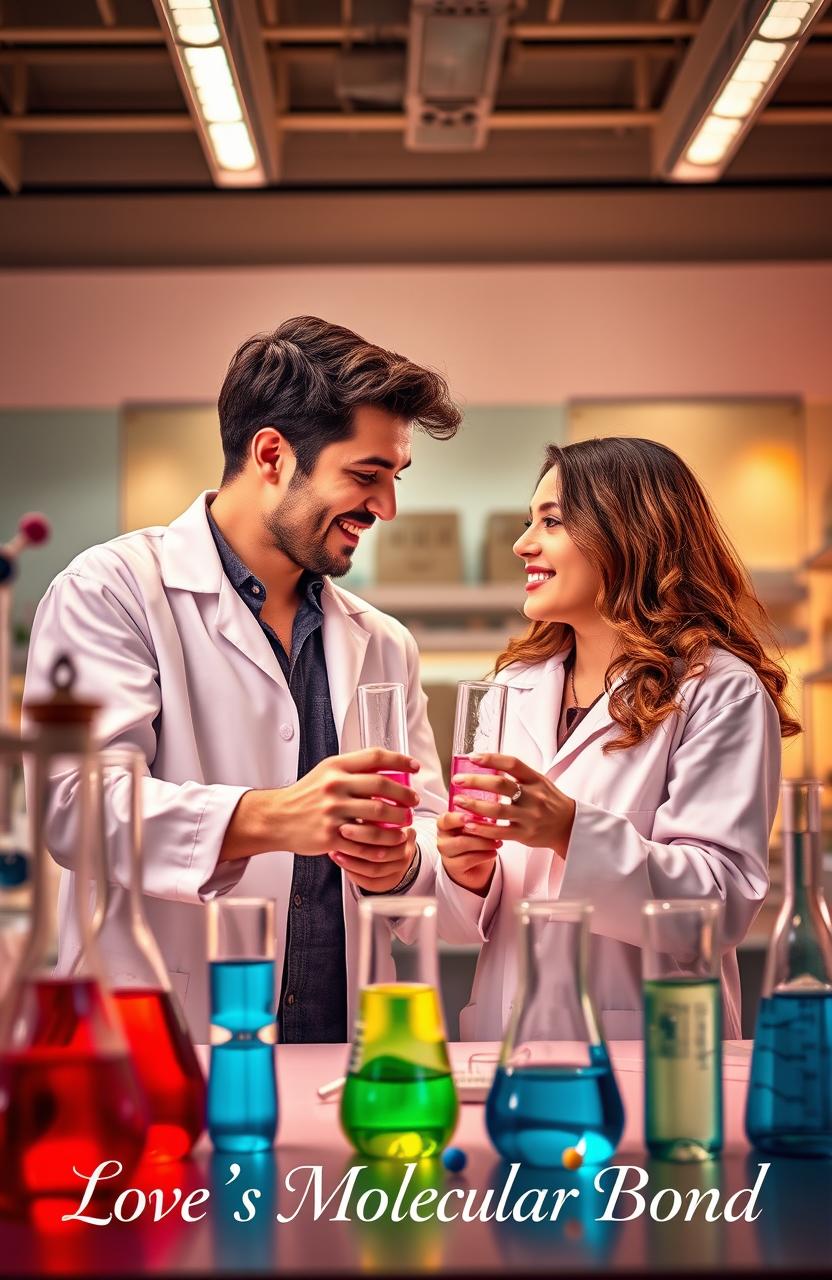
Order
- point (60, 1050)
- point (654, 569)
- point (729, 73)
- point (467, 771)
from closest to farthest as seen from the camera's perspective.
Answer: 1. point (60, 1050)
2. point (467, 771)
3. point (654, 569)
4. point (729, 73)

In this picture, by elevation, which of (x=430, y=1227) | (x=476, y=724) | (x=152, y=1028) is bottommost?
(x=430, y=1227)

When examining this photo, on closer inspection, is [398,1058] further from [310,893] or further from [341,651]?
[341,651]

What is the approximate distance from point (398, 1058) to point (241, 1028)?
13 cm

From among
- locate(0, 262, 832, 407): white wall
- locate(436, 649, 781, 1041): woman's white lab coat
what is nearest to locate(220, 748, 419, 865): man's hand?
locate(436, 649, 781, 1041): woman's white lab coat

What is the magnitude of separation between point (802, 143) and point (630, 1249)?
475cm

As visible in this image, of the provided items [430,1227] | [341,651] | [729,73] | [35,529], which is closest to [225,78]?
[729,73]

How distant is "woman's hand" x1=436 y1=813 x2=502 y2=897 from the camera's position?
63.1 inches

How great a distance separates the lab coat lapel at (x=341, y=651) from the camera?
7.23ft

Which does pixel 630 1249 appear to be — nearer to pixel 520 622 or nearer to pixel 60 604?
pixel 60 604

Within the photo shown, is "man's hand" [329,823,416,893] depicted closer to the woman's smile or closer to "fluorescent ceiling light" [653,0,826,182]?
the woman's smile

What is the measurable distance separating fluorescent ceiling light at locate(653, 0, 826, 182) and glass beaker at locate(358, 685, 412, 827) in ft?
6.22

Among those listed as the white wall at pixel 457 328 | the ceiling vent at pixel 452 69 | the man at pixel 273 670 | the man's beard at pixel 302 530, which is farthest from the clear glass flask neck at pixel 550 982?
the white wall at pixel 457 328

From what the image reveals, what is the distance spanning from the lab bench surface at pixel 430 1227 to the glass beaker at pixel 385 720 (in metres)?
0.55

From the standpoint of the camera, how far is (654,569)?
2098 millimetres
